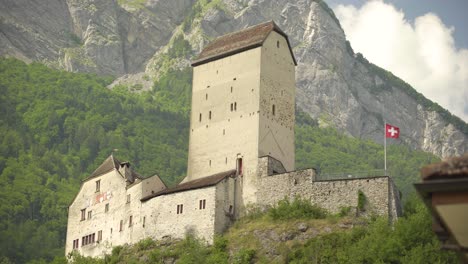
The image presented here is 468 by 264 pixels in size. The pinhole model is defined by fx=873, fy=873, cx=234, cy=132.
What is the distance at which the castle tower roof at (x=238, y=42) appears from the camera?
7162 centimetres

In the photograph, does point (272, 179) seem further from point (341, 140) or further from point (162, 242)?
point (341, 140)

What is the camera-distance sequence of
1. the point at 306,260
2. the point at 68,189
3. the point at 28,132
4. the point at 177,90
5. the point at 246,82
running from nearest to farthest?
the point at 306,260, the point at 246,82, the point at 68,189, the point at 28,132, the point at 177,90

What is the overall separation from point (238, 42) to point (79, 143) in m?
83.6

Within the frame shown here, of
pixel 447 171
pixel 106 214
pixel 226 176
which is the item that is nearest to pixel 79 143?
pixel 106 214

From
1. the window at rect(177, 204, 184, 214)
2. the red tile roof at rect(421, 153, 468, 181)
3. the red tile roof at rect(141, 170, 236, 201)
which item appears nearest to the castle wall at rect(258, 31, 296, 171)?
the red tile roof at rect(141, 170, 236, 201)

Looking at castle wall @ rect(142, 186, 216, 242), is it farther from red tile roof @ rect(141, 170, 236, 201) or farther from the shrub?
the shrub

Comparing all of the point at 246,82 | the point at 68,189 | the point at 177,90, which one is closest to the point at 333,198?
the point at 246,82

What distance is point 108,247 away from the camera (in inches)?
2790

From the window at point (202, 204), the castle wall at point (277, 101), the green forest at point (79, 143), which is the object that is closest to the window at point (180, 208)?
the window at point (202, 204)

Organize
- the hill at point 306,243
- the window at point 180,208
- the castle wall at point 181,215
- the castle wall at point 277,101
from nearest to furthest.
Answer: the hill at point 306,243 → the castle wall at point 181,215 → the window at point 180,208 → the castle wall at point 277,101

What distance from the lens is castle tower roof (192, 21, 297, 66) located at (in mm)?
71625

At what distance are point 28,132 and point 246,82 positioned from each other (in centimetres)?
8882

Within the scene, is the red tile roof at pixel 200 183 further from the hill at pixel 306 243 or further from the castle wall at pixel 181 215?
the hill at pixel 306 243

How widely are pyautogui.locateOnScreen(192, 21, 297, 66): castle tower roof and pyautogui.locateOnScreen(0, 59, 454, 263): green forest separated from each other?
1614 inches
